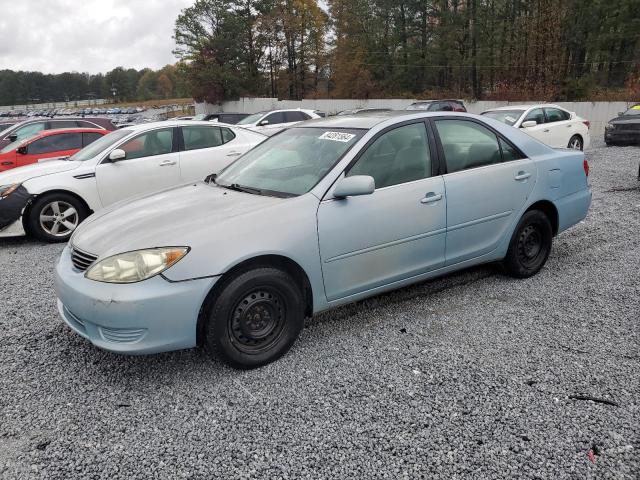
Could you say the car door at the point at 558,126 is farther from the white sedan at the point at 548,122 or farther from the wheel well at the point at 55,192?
the wheel well at the point at 55,192

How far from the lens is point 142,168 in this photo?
6906mm

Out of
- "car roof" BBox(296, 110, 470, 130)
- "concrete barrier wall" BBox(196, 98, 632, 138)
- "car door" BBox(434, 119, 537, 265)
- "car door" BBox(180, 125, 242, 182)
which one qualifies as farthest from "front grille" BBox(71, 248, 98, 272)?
"concrete barrier wall" BBox(196, 98, 632, 138)

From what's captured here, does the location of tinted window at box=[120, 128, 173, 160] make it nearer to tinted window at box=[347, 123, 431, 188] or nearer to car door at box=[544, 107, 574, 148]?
tinted window at box=[347, 123, 431, 188]

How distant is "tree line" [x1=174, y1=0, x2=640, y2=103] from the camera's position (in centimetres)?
3394

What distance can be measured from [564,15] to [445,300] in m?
37.2

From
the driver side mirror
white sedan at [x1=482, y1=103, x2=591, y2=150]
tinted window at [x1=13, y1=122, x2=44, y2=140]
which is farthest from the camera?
tinted window at [x1=13, y1=122, x2=44, y2=140]

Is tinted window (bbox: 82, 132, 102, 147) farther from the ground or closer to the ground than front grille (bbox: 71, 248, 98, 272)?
farther from the ground

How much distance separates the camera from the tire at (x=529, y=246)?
14.3ft

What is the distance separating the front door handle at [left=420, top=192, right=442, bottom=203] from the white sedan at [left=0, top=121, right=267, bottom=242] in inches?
157

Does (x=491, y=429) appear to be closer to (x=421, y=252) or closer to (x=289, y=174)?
(x=421, y=252)

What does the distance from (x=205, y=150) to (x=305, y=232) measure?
16.1ft

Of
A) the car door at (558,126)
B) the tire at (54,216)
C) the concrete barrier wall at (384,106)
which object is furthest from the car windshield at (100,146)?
the concrete barrier wall at (384,106)

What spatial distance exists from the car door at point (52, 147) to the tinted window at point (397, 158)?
8067mm

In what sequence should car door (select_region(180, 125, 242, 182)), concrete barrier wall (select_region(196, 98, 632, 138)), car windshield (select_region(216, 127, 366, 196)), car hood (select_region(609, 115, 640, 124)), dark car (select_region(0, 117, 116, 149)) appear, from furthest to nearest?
concrete barrier wall (select_region(196, 98, 632, 138)) < car hood (select_region(609, 115, 640, 124)) < dark car (select_region(0, 117, 116, 149)) < car door (select_region(180, 125, 242, 182)) < car windshield (select_region(216, 127, 366, 196))
